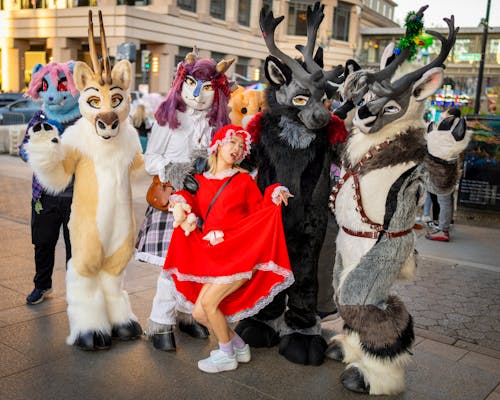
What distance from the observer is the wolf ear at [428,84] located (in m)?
3.31

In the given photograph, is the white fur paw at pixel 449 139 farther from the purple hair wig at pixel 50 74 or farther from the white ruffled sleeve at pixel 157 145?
the purple hair wig at pixel 50 74

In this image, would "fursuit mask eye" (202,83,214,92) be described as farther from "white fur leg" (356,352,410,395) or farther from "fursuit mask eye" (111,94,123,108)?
"white fur leg" (356,352,410,395)

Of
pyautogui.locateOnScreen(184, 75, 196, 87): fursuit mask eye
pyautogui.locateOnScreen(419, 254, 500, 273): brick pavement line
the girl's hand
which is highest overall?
pyautogui.locateOnScreen(184, 75, 196, 87): fursuit mask eye

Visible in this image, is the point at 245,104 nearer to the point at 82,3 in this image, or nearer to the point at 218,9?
the point at 82,3

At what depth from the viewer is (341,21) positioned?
44500mm

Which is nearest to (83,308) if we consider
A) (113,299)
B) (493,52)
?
(113,299)

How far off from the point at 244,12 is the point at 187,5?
615 centimetres

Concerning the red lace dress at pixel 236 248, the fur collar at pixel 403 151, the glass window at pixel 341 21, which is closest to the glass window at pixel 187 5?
the glass window at pixel 341 21

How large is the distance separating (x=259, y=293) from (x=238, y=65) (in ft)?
111

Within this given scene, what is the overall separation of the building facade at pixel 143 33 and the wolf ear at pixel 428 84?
21911mm

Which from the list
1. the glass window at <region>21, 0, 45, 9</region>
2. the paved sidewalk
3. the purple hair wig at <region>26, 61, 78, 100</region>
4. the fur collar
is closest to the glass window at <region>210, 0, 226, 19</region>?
the glass window at <region>21, 0, 45, 9</region>

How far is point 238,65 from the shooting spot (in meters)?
36.2

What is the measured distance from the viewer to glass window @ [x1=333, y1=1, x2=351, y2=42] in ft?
145

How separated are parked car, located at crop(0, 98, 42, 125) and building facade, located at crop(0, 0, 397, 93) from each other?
610 cm
